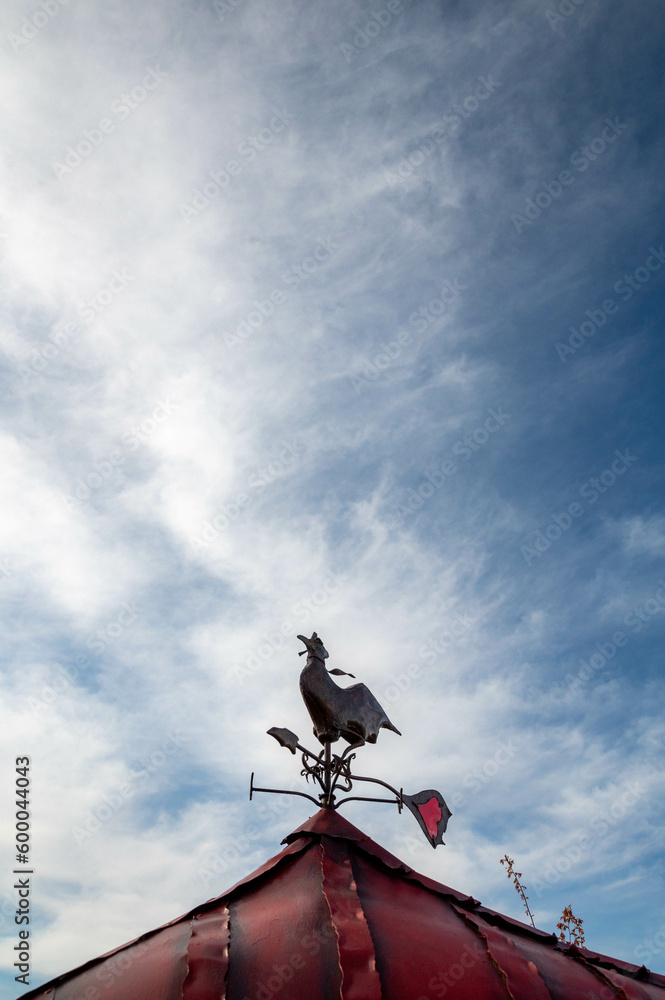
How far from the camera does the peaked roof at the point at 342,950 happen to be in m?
2.69

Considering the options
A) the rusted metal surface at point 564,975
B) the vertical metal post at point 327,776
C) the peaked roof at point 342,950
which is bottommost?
the rusted metal surface at point 564,975

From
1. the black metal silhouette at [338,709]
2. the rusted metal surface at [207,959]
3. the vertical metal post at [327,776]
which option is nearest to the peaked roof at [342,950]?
the rusted metal surface at [207,959]

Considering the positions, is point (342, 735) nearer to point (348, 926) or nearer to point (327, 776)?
point (327, 776)

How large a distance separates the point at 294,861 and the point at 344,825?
36 centimetres

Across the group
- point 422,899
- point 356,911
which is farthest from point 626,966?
point 356,911

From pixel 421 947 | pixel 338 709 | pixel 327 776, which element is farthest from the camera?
pixel 338 709

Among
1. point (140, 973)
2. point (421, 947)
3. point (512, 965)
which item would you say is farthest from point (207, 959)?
point (512, 965)

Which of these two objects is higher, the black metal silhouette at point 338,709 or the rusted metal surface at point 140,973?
the black metal silhouette at point 338,709

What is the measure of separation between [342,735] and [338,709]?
0.18 m

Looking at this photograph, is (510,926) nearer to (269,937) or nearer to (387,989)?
(387,989)

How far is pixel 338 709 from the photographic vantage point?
4.08m

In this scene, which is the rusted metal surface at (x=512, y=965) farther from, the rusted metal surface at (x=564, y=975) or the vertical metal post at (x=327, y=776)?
the vertical metal post at (x=327, y=776)

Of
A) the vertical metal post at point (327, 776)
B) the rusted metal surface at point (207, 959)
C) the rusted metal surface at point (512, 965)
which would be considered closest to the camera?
the rusted metal surface at point (207, 959)

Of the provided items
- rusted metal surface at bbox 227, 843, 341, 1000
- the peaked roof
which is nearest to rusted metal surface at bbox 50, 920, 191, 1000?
the peaked roof
